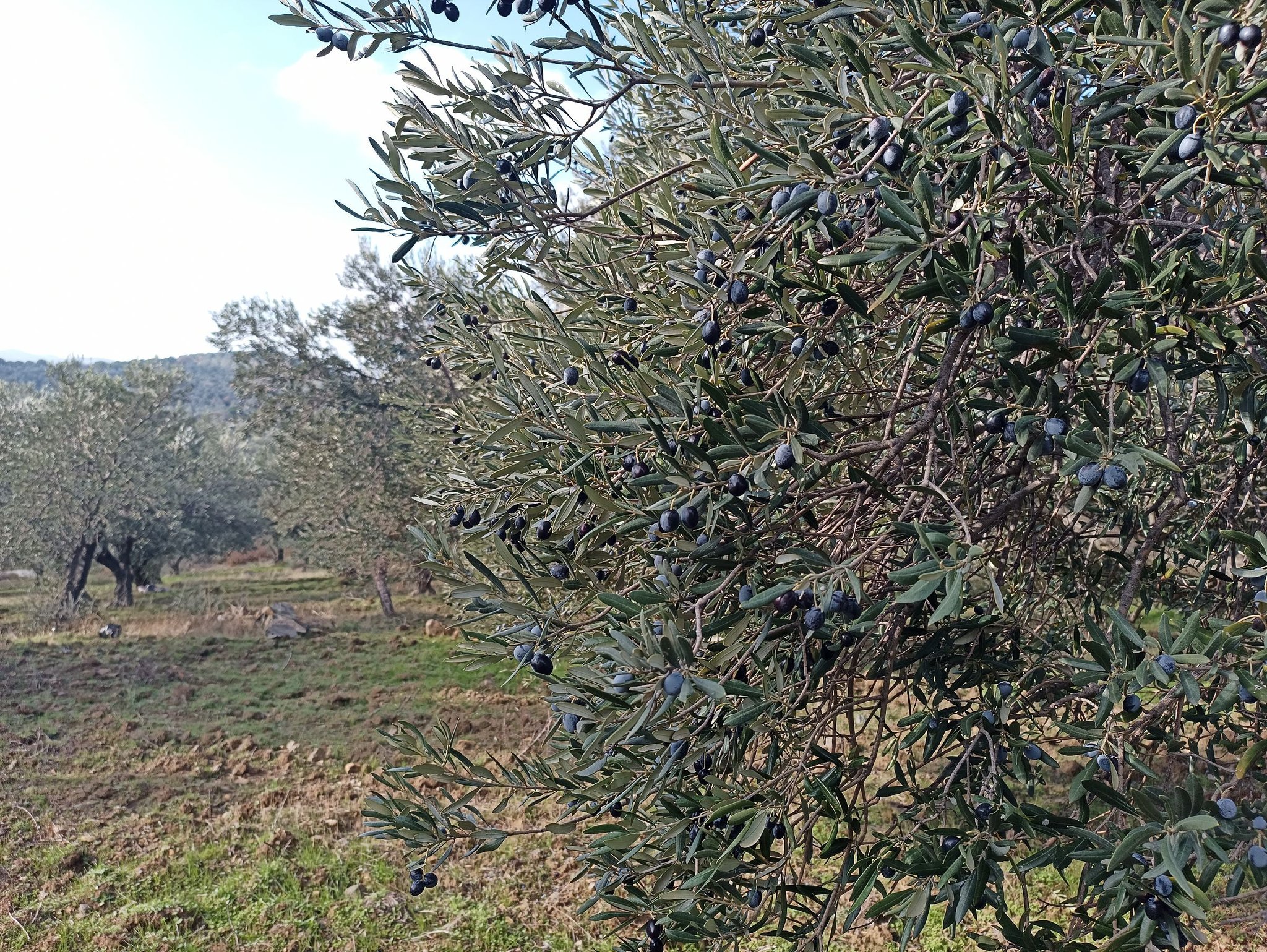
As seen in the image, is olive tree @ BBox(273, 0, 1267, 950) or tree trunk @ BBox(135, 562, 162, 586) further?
tree trunk @ BBox(135, 562, 162, 586)

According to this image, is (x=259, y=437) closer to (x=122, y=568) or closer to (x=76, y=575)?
(x=76, y=575)

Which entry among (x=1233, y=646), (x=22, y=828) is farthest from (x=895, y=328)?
(x=22, y=828)

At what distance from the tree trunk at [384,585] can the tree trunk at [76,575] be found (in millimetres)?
6726

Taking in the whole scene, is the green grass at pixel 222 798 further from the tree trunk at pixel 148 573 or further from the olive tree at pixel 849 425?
the tree trunk at pixel 148 573

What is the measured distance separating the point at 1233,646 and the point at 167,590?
2996 cm

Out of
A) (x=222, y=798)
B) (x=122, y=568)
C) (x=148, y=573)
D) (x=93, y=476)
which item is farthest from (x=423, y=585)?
(x=222, y=798)

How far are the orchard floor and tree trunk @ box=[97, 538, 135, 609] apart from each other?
21.3 feet

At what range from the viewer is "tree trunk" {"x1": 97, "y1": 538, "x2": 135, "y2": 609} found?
21375mm

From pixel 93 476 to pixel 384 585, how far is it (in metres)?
7.92

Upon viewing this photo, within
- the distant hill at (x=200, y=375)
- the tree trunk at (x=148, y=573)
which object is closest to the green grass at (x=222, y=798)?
the tree trunk at (x=148, y=573)

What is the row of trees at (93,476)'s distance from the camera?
18.5 metres

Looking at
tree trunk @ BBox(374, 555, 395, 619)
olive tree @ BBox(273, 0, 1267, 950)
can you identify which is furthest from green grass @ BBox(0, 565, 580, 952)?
olive tree @ BBox(273, 0, 1267, 950)

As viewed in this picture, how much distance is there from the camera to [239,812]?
299 inches

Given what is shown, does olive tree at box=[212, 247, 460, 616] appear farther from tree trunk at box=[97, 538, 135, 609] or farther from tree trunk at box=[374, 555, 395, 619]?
tree trunk at box=[97, 538, 135, 609]
